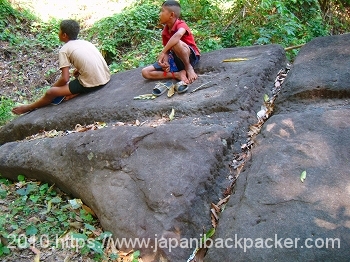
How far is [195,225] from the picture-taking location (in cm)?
254

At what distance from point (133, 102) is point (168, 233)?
76.9 inches

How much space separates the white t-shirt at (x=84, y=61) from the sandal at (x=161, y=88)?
1.06 metres

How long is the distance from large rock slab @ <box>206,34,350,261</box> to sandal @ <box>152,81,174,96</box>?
53.4 inches

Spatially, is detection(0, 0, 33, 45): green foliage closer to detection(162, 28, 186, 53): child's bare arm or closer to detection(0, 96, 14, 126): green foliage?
detection(0, 96, 14, 126): green foliage

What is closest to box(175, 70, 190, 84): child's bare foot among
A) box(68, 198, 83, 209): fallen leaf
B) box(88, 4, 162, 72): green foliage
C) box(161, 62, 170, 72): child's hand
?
box(161, 62, 170, 72): child's hand

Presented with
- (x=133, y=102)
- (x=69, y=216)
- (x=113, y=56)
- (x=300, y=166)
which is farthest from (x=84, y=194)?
(x=113, y=56)

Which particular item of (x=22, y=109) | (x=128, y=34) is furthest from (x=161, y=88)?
(x=128, y=34)

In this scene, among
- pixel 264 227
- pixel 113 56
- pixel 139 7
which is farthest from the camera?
pixel 139 7

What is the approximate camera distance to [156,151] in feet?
9.86

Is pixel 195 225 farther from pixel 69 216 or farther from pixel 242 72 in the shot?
pixel 242 72

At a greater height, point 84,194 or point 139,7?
point 139,7

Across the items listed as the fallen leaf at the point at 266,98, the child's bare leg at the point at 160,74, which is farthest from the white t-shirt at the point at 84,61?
the fallen leaf at the point at 266,98

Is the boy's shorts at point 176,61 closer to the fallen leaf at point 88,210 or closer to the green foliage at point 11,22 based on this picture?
the fallen leaf at point 88,210

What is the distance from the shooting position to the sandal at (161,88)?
409 centimetres
